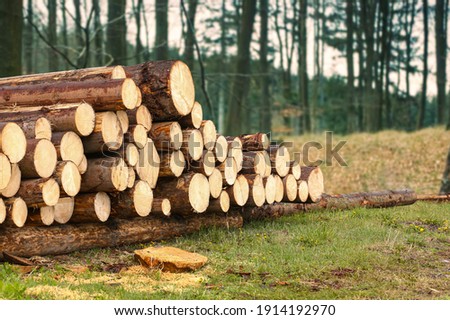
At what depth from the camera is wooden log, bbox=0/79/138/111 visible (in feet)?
23.9

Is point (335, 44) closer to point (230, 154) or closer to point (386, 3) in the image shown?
point (386, 3)

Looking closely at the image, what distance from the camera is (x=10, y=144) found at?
6.27m

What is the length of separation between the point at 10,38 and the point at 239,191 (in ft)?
19.8

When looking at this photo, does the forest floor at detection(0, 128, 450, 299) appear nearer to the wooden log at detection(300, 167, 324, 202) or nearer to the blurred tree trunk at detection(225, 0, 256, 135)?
→ the wooden log at detection(300, 167, 324, 202)

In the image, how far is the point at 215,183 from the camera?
8625 millimetres

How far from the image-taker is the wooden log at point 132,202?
24.8ft

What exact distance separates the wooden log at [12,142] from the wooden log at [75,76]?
167cm

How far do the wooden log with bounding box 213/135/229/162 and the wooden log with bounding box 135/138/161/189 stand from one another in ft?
3.30

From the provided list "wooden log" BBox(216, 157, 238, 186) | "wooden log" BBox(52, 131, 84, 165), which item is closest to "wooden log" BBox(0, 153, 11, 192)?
"wooden log" BBox(52, 131, 84, 165)

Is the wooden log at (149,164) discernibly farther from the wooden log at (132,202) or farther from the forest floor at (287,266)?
the forest floor at (287,266)

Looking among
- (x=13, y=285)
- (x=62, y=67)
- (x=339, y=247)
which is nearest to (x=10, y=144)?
(x=13, y=285)

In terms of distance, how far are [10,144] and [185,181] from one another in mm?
2632

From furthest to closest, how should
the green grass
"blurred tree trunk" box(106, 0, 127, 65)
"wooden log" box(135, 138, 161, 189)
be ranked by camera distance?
"blurred tree trunk" box(106, 0, 127, 65) < "wooden log" box(135, 138, 161, 189) < the green grass

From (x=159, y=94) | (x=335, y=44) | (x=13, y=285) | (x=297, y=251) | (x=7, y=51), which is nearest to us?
(x=13, y=285)
